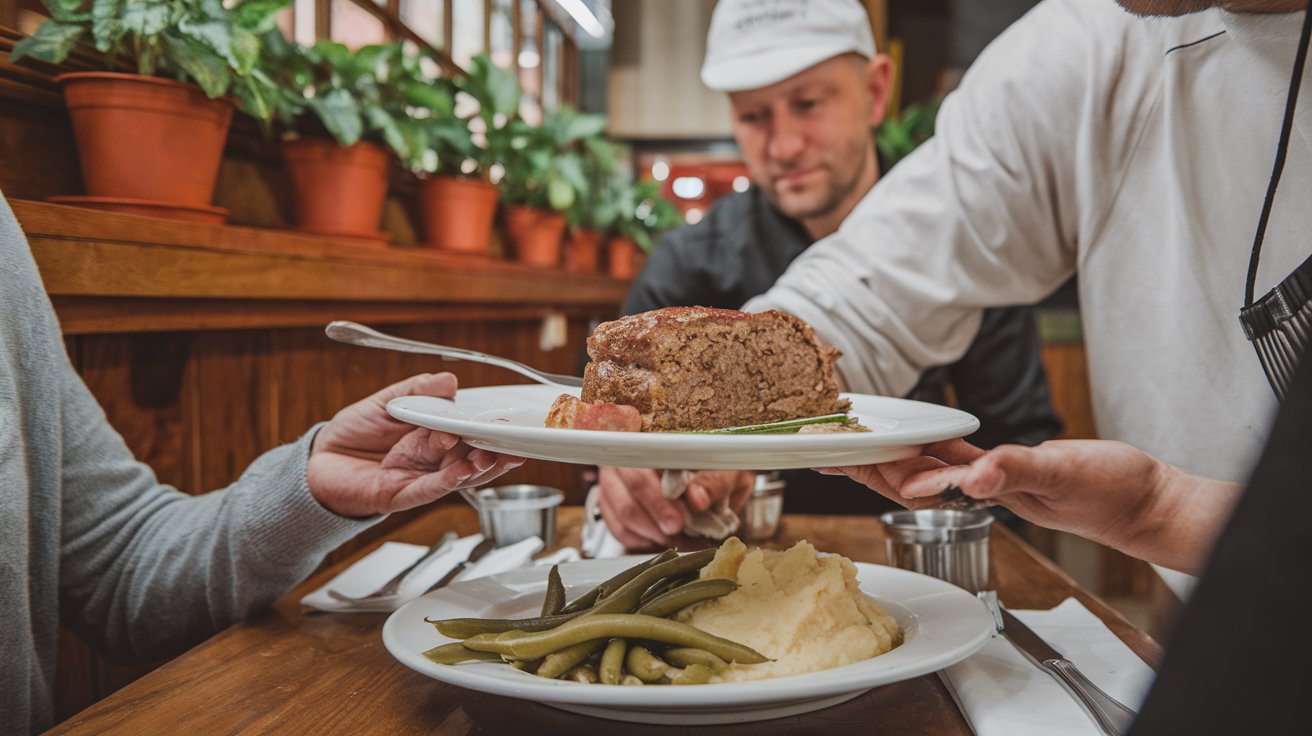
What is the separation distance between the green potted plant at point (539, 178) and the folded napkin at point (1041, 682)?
2795 mm

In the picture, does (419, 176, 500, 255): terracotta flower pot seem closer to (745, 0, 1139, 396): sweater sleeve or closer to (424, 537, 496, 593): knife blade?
(745, 0, 1139, 396): sweater sleeve

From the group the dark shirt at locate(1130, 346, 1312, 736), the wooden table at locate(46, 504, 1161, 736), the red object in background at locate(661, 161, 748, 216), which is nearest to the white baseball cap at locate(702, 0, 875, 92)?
the wooden table at locate(46, 504, 1161, 736)

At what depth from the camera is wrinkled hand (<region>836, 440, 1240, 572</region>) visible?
3.09 ft

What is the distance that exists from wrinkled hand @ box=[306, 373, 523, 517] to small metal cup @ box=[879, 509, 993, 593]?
70 centimetres

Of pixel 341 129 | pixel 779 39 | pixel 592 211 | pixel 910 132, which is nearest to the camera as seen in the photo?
pixel 341 129

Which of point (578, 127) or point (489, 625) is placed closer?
point (489, 625)

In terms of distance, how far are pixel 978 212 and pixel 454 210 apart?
198cm

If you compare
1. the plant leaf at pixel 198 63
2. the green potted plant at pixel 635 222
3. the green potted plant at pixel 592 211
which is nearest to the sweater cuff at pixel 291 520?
the plant leaf at pixel 198 63

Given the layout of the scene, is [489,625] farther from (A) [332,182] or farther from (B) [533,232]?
(B) [533,232]

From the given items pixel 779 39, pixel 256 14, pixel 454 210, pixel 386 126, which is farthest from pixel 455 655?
pixel 454 210

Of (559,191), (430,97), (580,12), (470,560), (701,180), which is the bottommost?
(470,560)

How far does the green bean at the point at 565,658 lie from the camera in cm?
90

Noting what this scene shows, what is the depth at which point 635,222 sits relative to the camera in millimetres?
5293

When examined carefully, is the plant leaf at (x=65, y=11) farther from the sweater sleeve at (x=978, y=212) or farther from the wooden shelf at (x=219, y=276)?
the sweater sleeve at (x=978, y=212)
